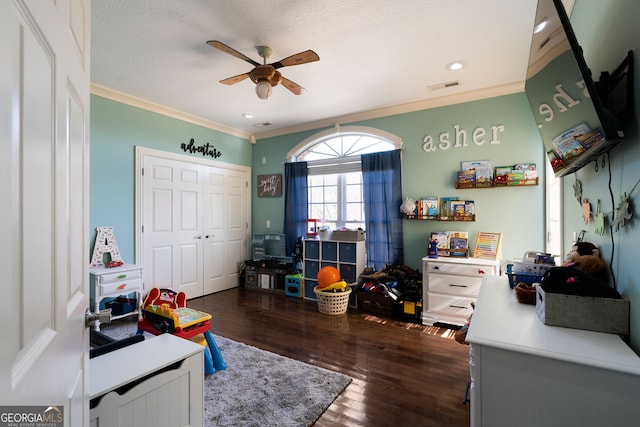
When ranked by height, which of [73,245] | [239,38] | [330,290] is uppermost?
[239,38]

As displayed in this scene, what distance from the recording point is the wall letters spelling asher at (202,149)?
168 inches

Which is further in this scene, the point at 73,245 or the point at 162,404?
the point at 162,404

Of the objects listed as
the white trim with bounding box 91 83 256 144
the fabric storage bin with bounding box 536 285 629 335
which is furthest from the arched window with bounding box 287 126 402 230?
the fabric storage bin with bounding box 536 285 629 335

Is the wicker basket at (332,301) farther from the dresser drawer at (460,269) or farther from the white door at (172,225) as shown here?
the white door at (172,225)

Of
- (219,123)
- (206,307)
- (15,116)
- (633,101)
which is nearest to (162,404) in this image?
(15,116)


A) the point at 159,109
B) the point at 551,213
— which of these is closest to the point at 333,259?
the point at 551,213

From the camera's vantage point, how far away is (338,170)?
176 inches

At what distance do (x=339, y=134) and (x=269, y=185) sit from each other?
61.1 inches

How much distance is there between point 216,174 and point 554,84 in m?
4.38

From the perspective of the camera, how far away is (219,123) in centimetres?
466

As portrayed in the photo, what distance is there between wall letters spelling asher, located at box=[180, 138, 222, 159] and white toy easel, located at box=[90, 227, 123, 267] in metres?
1.49

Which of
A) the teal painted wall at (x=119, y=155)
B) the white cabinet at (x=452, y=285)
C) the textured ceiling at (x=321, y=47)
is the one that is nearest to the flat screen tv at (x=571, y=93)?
the textured ceiling at (x=321, y=47)

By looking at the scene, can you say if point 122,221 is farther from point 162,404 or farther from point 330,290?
point 162,404

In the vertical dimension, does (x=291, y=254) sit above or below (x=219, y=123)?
below
